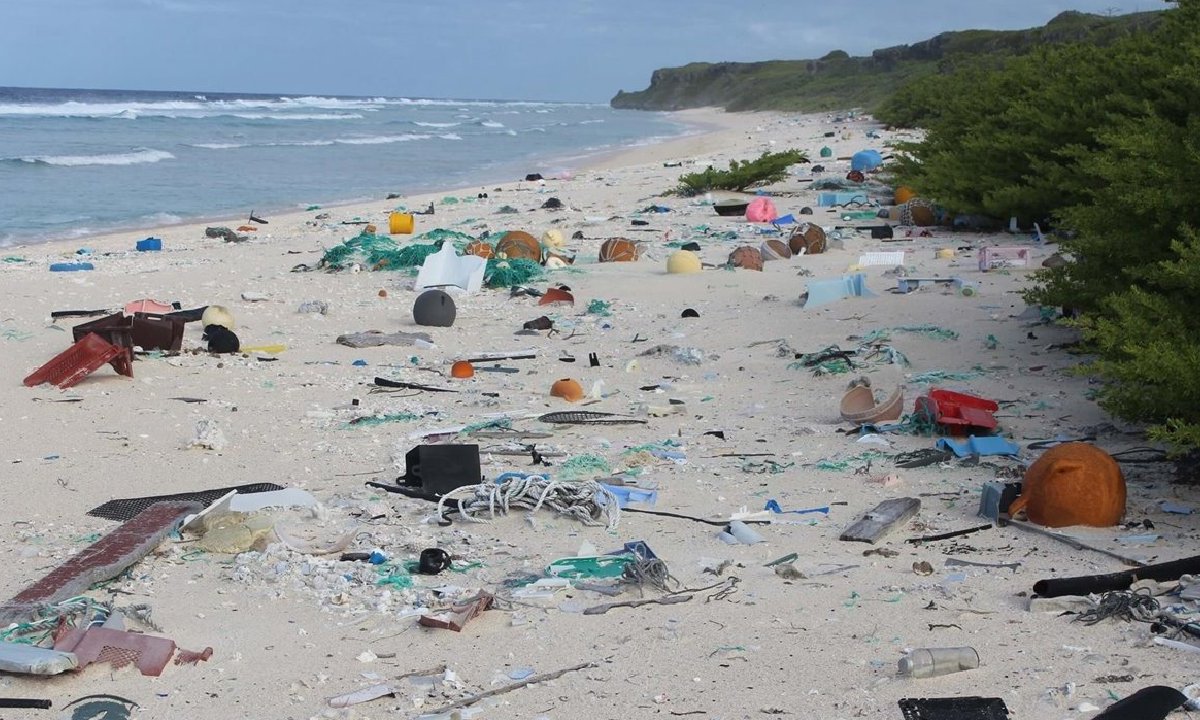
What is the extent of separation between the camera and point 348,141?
36.2 m

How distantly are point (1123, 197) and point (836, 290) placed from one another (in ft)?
11.5

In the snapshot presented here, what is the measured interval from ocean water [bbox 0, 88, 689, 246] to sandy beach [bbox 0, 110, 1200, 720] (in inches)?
333

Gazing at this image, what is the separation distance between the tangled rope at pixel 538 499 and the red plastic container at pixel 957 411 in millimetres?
1683

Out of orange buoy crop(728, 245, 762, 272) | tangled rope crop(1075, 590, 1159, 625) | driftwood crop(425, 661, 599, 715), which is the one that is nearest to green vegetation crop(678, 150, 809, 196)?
orange buoy crop(728, 245, 762, 272)

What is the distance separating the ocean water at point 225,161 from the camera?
18266mm

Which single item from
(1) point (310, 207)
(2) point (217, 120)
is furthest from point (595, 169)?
(2) point (217, 120)

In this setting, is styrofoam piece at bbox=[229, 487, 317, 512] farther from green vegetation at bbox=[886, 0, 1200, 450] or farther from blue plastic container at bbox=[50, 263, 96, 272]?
blue plastic container at bbox=[50, 263, 96, 272]

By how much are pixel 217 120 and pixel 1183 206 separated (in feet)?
150

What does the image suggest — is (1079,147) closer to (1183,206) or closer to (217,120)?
(1183,206)

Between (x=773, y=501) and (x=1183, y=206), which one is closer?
(x=773, y=501)

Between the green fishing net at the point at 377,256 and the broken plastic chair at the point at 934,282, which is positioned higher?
the broken plastic chair at the point at 934,282

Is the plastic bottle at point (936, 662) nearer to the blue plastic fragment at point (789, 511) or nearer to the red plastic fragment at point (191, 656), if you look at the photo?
the blue plastic fragment at point (789, 511)

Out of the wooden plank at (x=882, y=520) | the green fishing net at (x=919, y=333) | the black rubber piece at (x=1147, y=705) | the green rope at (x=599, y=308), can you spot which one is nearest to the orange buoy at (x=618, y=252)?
the green rope at (x=599, y=308)

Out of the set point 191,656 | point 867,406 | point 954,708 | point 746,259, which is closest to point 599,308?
point 746,259
